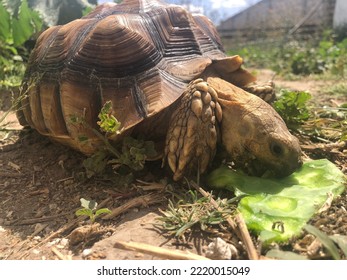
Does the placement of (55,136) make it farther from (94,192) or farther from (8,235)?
(8,235)

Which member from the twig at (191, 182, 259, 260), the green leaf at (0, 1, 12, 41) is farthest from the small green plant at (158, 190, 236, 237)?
the green leaf at (0, 1, 12, 41)

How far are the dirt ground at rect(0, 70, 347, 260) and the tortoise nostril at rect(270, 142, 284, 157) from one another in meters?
0.36

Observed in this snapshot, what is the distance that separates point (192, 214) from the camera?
1722mm

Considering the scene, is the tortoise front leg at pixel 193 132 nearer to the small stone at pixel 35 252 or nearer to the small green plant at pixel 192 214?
the small green plant at pixel 192 214

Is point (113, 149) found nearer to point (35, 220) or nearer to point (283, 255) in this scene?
point (35, 220)

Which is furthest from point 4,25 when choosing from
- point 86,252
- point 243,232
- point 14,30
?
point 243,232

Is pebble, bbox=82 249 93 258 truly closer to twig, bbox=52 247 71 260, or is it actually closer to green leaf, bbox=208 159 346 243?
twig, bbox=52 247 71 260

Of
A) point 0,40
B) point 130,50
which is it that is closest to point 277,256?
point 130,50

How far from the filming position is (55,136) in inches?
98.8

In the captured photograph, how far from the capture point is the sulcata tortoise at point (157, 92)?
2.04 metres

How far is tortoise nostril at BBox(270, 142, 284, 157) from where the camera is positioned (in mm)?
1987

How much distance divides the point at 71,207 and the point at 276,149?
3.73 ft

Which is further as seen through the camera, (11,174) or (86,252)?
(11,174)

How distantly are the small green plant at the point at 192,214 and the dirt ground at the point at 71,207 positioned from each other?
56mm
